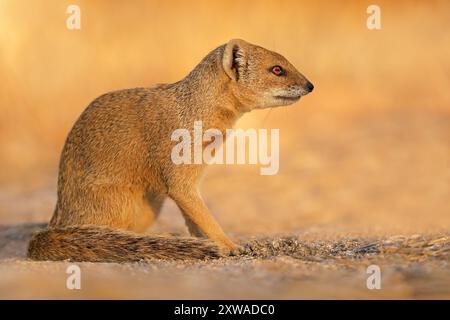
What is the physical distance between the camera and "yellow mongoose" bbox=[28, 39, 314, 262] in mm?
5836

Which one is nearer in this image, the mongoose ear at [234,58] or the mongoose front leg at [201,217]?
the mongoose front leg at [201,217]

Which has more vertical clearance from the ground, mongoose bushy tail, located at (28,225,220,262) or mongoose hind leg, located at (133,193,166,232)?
mongoose hind leg, located at (133,193,166,232)

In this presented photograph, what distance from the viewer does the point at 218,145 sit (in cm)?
605

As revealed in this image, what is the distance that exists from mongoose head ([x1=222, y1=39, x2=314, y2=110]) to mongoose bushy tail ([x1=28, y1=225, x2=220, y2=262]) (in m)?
1.39

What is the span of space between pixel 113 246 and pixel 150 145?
95 cm

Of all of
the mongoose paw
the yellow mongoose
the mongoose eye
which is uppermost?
the mongoose eye

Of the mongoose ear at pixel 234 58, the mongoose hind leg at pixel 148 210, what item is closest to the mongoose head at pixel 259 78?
the mongoose ear at pixel 234 58

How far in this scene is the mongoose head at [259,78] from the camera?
6.05 metres

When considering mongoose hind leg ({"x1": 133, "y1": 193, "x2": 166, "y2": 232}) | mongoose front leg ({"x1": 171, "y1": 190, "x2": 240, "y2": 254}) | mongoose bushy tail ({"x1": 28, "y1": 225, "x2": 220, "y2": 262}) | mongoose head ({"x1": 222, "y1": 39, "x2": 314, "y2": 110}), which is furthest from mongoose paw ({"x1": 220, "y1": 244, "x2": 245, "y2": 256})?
mongoose head ({"x1": 222, "y1": 39, "x2": 314, "y2": 110})

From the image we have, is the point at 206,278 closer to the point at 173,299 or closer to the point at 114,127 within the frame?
the point at 173,299

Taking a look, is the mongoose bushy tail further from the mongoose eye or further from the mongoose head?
the mongoose eye

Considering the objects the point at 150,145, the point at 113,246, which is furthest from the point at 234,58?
the point at 113,246

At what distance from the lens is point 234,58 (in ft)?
20.0

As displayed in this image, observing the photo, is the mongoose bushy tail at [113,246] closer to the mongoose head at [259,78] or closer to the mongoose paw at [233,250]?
the mongoose paw at [233,250]
